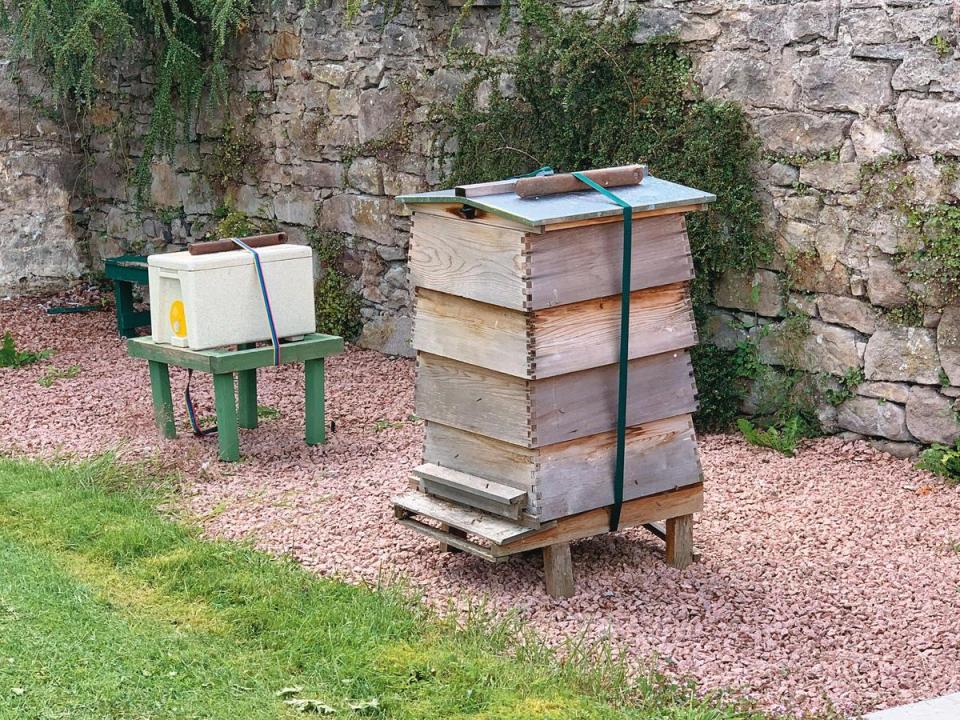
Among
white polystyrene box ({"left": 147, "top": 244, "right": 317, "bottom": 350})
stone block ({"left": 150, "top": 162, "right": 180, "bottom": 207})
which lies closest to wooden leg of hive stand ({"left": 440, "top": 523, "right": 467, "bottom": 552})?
white polystyrene box ({"left": 147, "top": 244, "right": 317, "bottom": 350})

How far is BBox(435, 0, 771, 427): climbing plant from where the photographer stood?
220 inches

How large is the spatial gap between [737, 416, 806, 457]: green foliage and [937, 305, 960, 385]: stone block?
0.72m

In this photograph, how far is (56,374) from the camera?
717 centimetres

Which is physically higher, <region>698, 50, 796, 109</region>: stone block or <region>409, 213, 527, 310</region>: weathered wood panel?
<region>698, 50, 796, 109</region>: stone block

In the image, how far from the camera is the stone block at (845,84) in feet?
16.8

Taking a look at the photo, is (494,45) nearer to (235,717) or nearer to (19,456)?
(19,456)

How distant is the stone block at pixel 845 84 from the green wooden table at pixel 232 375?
8.01 ft

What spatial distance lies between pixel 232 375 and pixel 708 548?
90.1 inches

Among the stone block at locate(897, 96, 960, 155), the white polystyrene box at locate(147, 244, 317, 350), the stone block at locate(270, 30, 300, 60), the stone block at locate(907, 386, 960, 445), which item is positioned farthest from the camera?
the stone block at locate(270, 30, 300, 60)

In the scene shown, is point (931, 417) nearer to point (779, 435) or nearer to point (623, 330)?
point (779, 435)

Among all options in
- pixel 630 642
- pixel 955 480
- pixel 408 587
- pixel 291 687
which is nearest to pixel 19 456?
pixel 408 587

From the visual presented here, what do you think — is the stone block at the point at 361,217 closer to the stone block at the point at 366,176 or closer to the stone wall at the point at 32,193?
the stone block at the point at 366,176

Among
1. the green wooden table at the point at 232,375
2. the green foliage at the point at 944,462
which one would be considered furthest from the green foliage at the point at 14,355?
the green foliage at the point at 944,462

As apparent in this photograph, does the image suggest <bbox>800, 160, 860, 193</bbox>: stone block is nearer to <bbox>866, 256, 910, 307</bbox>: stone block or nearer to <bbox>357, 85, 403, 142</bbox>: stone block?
<bbox>866, 256, 910, 307</bbox>: stone block
